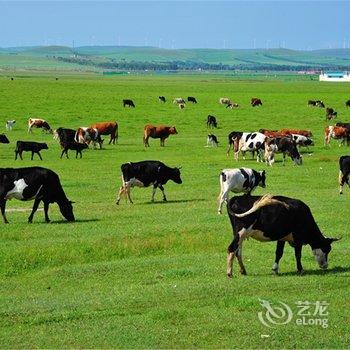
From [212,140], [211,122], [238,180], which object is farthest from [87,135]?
[238,180]

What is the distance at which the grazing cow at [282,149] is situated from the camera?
1437 inches

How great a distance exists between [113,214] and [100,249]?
5062 mm

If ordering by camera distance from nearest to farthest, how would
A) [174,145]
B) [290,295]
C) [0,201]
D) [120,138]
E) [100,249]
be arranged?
[290,295] < [100,249] < [0,201] < [174,145] < [120,138]

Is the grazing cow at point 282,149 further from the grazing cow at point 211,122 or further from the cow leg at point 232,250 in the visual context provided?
the cow leg at point 232,250

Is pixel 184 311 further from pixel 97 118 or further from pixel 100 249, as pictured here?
pixel 97 118

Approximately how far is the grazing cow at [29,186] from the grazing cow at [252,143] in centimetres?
1795

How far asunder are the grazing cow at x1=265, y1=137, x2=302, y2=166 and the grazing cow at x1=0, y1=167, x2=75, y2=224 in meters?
16.7

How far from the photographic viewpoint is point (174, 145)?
46906mm

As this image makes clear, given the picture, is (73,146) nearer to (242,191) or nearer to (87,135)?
(87,135)

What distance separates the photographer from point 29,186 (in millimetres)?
21078

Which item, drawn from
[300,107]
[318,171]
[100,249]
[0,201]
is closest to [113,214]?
[0,201]

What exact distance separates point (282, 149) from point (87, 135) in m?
12.8

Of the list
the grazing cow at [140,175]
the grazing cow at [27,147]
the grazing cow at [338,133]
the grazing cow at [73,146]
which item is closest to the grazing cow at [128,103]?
the grazing cow at [338,133]

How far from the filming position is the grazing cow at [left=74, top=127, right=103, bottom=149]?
44594mm
